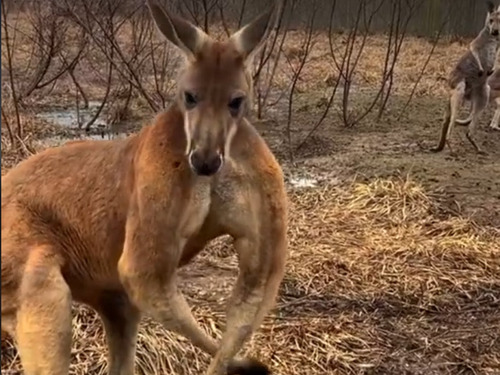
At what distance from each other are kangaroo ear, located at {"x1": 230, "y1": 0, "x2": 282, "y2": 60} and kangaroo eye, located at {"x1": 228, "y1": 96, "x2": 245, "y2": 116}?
13 cm

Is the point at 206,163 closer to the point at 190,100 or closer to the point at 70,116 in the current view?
the point at 190,100

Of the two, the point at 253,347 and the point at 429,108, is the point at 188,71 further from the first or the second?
the point at 429,108

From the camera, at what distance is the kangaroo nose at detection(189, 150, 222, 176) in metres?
2.10

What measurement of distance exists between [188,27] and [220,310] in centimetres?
255

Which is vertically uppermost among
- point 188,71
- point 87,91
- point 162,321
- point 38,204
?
point 188,71

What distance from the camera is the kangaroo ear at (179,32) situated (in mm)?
2287

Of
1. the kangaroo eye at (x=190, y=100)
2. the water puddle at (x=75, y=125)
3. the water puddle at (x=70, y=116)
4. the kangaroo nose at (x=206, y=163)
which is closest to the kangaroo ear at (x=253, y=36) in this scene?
the kangaroo eye at (x=190, y=100)

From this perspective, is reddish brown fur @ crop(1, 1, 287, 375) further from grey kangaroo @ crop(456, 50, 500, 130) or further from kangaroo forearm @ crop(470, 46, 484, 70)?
grey kangaroo @ crop(456, 50, 500, 130)

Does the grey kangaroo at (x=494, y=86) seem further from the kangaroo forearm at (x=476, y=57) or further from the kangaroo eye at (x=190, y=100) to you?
the kangaroo eye at (x=190, y=100)

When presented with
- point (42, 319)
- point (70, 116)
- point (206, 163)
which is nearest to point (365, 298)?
point (42, 319)

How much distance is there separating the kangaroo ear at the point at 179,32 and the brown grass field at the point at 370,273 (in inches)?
71.6

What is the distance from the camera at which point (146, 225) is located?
7.54 feet

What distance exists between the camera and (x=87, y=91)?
1288 cm

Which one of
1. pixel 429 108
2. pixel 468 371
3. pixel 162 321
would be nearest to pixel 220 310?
pixel 468 371
